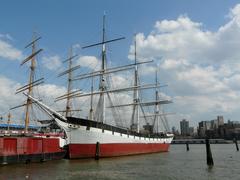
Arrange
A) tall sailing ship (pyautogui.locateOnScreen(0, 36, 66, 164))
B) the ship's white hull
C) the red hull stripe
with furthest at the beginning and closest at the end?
the ship's white hull < the red hull stripe < tall sailing ship (pyautogui.locateOnScreen(0, 36, 66, 164))

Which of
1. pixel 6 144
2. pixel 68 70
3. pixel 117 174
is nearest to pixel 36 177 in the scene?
pixel 117 174

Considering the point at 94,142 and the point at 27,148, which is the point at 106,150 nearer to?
the point at 94,142

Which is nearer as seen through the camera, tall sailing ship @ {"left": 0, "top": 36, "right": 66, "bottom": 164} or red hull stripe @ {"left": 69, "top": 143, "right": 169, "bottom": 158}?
tall sailing ship @ {"left": 0, "top": 36, "right": 66, "bottom": 164}

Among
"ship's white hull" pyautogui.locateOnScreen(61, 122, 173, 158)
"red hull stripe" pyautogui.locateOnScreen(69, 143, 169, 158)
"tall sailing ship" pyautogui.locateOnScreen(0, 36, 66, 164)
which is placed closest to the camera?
"tall sailing ship" pyautogui.locateOnScreen(0, 36, 66, 164)

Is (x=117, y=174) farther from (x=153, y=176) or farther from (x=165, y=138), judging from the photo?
(x=165, y=138)

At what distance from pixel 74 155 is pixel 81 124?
13.6ft

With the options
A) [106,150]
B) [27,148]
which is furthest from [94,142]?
[27,148]

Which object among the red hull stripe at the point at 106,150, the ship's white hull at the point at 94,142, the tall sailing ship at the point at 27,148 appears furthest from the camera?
the ship's white hull at the point at 94,142

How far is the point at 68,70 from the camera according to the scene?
64.7 meters

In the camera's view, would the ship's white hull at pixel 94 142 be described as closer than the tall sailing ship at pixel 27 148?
No

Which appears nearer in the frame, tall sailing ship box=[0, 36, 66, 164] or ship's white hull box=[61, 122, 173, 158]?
tall sailing ship box=[0, 36, 66, 164]

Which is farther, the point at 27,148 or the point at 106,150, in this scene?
the point at 106,150

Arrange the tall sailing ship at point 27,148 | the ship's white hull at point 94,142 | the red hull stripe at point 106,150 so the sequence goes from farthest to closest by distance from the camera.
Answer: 1. the ship's white hull at point 94,142
2. the red hull stripe at point 106,150
3. the tall sailing ship at point 27,148

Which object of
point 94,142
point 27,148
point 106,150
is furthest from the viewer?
point 106,150
